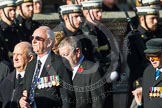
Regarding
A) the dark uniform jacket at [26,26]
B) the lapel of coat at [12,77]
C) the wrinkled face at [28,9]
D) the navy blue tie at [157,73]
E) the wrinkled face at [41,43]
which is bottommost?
the lapel of coat at [12,77]

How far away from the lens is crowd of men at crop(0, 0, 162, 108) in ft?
50.7

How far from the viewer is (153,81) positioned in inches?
592

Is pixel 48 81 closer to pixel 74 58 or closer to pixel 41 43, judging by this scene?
pixel 41 43

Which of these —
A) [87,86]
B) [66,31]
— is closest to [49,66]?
[87,86]

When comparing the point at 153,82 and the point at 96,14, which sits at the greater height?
the point at 96,14

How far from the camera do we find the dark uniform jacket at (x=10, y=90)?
53.5 ft

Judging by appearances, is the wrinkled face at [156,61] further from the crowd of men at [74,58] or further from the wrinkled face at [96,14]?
the wrinkled face at [96,14]

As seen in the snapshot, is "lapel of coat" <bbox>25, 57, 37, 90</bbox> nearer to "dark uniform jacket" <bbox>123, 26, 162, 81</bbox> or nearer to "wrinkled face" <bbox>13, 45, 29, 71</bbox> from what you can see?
"wrinkled face" <bbox>13, 45, 29, 71</bbox>

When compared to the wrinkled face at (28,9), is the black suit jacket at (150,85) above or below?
below

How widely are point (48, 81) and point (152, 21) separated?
3.28 m

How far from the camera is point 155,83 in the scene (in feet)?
49.2

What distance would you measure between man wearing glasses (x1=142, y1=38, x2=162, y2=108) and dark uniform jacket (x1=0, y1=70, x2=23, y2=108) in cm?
209

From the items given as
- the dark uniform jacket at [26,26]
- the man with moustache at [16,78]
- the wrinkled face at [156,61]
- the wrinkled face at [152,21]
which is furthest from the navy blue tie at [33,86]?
the wrinkled face at [152,21]

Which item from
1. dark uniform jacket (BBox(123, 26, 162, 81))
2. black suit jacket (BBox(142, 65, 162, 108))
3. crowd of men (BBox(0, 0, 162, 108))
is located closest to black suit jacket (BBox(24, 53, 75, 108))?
crowd of men (BBox(0, 0, 162, 108))
